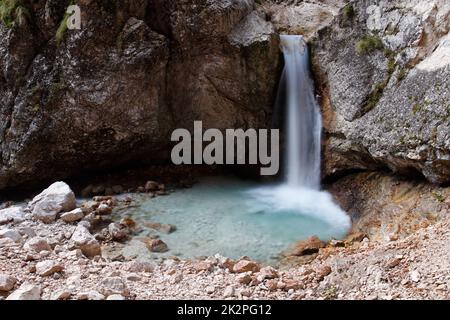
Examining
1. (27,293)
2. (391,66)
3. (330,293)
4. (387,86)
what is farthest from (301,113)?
(27,293)

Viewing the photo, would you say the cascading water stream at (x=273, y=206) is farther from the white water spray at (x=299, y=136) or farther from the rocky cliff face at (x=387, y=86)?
the rocky cliff face at (x=387, y=86)

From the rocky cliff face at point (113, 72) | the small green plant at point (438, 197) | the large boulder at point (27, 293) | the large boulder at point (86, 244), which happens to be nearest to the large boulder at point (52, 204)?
the large boulder at point (86, 244)

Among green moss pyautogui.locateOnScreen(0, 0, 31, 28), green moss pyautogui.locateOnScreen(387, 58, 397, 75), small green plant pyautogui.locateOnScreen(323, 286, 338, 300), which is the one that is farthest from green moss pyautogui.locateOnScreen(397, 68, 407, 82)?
green moss pyautogui.locateOnScreen(0, 0, 31, 28)

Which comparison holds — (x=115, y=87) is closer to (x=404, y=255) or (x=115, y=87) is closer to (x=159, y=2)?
(x=159, y=2)

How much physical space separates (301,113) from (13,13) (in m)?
7.98

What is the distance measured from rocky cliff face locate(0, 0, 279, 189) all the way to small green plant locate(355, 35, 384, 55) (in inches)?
90.7

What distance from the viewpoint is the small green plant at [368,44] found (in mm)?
8164

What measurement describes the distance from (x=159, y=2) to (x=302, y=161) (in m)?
5.71

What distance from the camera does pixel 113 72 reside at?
9398 millimetres

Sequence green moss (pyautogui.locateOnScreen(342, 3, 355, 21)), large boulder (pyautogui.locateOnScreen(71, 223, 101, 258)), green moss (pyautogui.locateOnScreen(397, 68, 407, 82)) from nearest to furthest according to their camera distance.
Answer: large boulder (pyautogui.locateOnScreen(71, 223, 101, 258)) → green moss (pyautogui.locateOnScreen(397, 68, 407, 82)) → green moss (pyautogui.locateOnScreen(342, 3, 355, 21))

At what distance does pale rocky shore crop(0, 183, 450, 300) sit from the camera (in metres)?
4.18

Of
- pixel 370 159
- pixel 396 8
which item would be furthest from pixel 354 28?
pixel 370 159

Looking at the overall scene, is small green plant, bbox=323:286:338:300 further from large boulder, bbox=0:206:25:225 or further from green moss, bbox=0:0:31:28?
green moss, bbox=0:0:31:28
